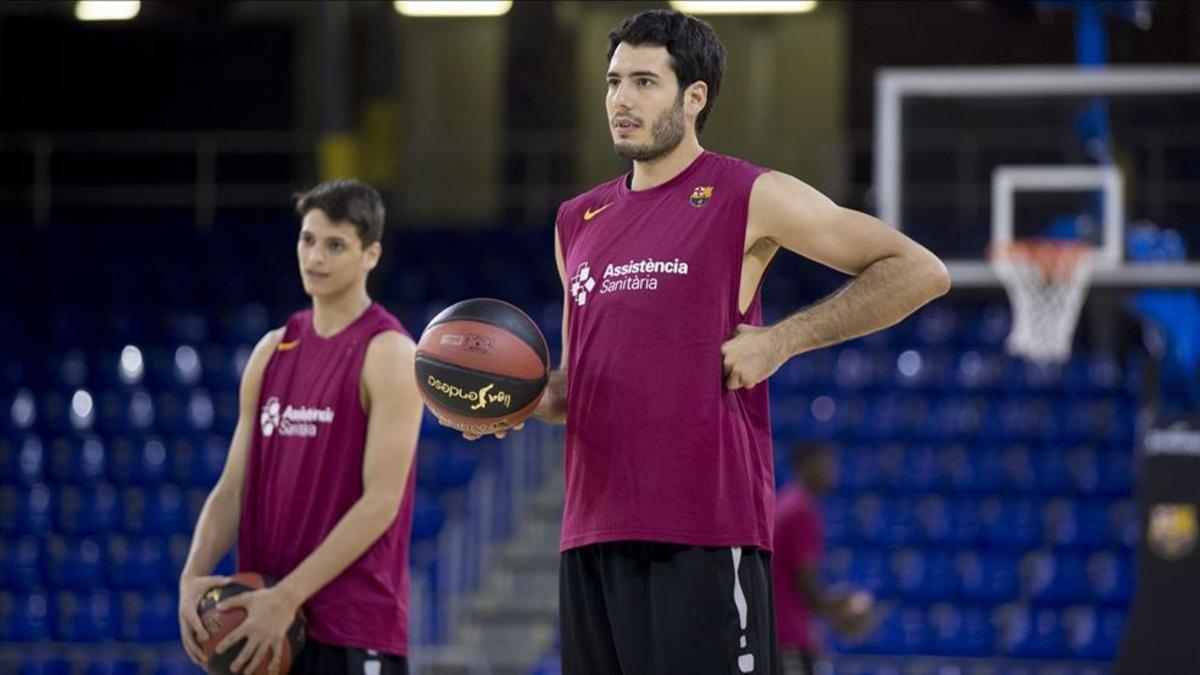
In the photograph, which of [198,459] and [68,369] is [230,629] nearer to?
[198,459]

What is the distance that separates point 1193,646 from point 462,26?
9451 millimetres

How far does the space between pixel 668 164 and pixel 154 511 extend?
9.14m

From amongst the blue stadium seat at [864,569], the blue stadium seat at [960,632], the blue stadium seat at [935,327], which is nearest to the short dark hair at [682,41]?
the blue stadium seat at [960,632]

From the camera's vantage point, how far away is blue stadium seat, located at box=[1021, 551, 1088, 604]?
11.6m

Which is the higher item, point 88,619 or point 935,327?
point 935,327

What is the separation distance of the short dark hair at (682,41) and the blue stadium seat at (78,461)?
9.79 metres

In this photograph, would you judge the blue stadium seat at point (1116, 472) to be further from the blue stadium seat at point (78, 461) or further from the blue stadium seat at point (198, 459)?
the blue stadium seat at point (78, 461)

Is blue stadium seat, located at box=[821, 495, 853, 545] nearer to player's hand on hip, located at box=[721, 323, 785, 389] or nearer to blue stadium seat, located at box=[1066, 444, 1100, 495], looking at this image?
blue stadium seat, located at box=[1066, 444, 1100, 495]

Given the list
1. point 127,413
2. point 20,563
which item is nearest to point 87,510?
point 20,563

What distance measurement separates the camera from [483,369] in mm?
3834

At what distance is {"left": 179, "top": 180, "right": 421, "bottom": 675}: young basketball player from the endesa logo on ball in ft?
2.30

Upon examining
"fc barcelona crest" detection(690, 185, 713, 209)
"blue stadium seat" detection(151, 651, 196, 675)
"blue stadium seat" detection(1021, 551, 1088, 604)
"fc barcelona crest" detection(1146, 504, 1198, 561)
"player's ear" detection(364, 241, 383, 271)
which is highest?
"fc barcelona crest" detection(690, 185, 713, 209)

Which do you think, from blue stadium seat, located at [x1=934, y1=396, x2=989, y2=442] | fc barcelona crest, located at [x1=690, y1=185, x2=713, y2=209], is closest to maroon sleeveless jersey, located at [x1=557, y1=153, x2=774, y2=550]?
fc barcelona crest, located at [x1=690, y1=185, x2=713, y2=209]

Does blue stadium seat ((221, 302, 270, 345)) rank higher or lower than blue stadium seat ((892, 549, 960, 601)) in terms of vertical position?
higher
